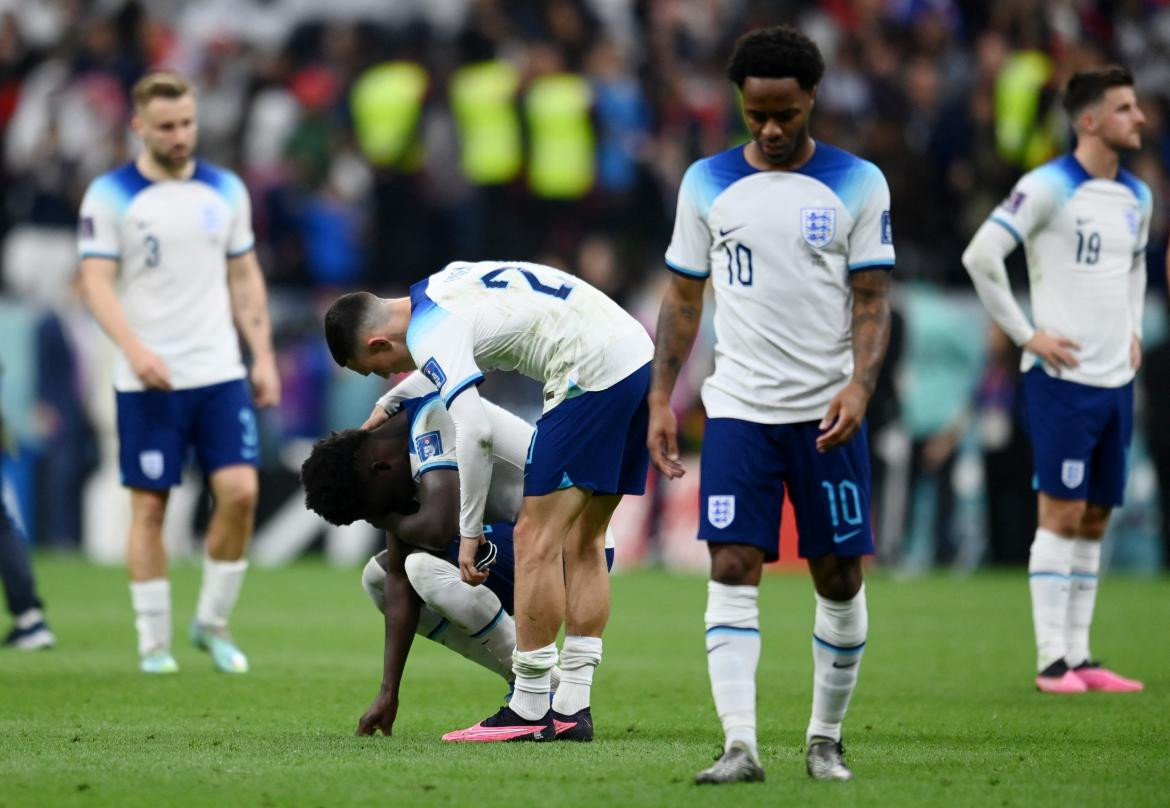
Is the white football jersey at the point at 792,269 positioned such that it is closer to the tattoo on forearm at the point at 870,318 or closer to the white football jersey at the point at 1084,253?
the tattoo on forearm at the point at 870,318

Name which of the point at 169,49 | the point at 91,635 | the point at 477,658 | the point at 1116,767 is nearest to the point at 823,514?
the point at 1116,767

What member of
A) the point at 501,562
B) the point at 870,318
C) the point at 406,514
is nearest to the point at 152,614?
the point at 501,562

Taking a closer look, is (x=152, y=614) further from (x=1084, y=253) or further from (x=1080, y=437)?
(x=1084, y=253)

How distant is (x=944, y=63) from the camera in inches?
822

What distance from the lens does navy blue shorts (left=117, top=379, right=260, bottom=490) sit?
416 inches

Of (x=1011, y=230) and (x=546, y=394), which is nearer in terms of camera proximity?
(x=546, y=394)

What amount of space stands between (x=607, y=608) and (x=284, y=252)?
12.9 meters

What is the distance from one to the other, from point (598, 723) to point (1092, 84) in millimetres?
4454

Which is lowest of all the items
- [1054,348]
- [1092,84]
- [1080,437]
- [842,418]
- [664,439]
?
[1080,437]

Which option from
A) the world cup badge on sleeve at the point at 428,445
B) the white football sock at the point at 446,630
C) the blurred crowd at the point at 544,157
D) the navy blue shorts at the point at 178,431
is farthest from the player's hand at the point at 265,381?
the blurred crowd at the point at 544,157

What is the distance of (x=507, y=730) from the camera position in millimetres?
7648

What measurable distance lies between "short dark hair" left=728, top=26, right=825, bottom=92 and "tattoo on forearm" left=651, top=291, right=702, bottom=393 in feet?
2.64

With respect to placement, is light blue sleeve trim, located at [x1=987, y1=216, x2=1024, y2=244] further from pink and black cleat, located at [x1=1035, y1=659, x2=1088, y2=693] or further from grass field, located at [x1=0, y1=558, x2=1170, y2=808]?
grass field, located at [x1=0, y1=558, x2=1170, y2=808]

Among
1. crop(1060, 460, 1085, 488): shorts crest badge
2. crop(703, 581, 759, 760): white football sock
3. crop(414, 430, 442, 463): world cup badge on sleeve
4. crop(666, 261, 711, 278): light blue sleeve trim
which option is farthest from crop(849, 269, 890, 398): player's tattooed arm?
crop(1060, 460, 1085, 488): shorts crest badge
